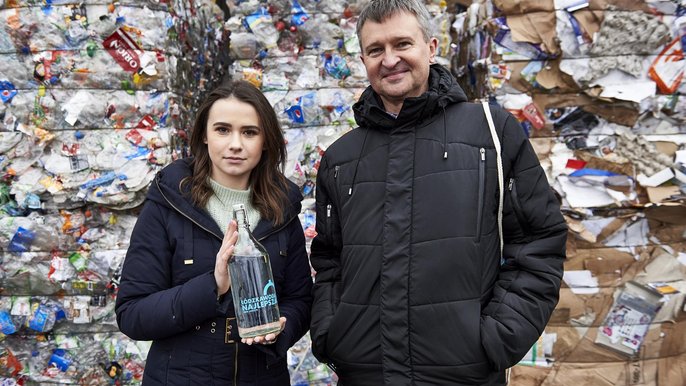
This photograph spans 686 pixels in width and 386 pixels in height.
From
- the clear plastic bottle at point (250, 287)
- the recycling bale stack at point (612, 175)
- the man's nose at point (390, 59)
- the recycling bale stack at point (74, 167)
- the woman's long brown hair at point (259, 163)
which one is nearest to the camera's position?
the clear plastic bottle at point (250, 287)

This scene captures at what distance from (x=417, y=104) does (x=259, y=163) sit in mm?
592

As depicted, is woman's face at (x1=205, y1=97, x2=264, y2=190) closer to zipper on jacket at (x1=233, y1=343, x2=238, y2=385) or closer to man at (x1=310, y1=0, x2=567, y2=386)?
man at (x1=310, y1=0, x2=567, y2=386)

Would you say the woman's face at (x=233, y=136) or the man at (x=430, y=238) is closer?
the man at (x=430, y=238)

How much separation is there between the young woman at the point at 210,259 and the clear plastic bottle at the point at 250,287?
35 mm

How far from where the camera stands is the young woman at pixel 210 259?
1546mm

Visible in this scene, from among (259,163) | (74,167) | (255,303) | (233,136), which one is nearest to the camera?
(255,303)

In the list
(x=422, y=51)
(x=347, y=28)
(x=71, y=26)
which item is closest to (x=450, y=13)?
(x=347, y=28)

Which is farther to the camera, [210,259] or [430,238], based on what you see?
[210,259]

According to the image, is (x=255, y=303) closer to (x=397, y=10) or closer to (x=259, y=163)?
(x=259, y=163)

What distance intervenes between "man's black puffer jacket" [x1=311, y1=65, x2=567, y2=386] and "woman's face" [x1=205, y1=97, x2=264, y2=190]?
36 centimetres

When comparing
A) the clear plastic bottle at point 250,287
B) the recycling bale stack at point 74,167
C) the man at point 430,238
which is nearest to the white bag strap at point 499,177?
the man at point 430,238

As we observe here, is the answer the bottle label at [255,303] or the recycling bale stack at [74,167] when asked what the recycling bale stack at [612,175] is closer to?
the bottle label at [255,303]

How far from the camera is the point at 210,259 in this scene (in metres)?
1.64

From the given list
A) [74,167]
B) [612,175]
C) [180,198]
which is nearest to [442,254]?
[180,198]
